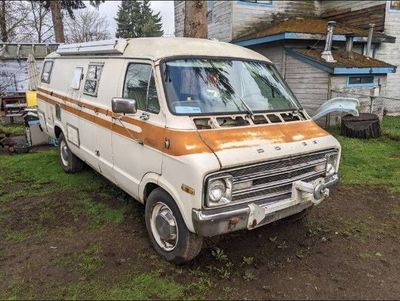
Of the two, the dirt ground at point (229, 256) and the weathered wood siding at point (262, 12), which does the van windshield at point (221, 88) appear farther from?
the weathered wood siding at point (262, 12)

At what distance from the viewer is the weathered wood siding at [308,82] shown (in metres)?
11.6

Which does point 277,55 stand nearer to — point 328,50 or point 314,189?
point 328,50

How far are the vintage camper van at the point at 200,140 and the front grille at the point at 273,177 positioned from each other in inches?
0.4

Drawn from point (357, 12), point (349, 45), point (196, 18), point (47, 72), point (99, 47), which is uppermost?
point (357, 12)

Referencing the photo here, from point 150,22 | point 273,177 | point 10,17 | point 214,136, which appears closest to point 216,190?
point 214,136

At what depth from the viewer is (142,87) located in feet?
14.0

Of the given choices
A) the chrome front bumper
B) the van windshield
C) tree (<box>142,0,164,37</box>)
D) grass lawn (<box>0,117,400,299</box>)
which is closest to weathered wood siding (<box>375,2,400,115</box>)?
grass lawn (<box>0,117,400,299</box>)

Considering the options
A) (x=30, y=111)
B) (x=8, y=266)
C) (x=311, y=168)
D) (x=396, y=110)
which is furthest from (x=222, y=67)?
(x=396, y=110)

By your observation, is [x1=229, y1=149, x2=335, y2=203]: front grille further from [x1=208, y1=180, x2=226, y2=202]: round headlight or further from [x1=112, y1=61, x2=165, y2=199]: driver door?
[x1=112, y1=61, x2=165, y2=199]: driver door

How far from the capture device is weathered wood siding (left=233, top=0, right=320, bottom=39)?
1471 cm

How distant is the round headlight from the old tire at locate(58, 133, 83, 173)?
4249 mm

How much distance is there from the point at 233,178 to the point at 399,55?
48.9ft

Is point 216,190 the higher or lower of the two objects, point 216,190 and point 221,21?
the lower

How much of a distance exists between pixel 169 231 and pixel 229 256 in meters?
0.77
